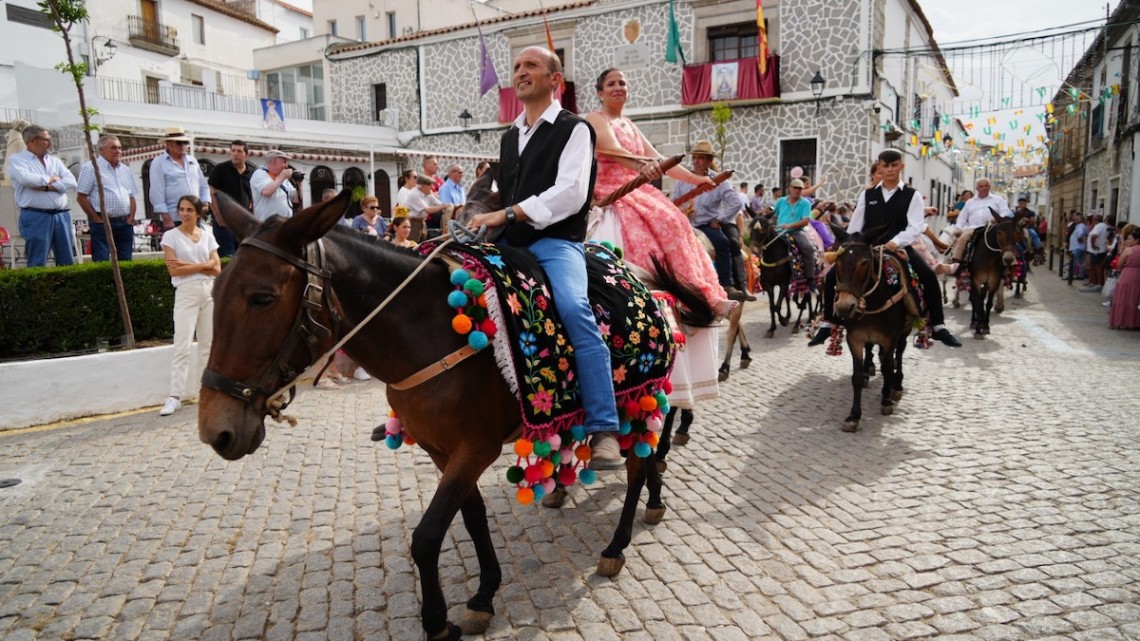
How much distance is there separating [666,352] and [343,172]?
24228mm

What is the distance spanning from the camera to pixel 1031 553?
4.06 metres

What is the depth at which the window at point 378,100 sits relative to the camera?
3106 centimetres

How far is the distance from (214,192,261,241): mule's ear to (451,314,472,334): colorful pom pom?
2.80 ft

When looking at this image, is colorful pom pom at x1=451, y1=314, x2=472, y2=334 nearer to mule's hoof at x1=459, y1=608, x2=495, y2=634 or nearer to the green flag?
mule's hoof at x1=459, y1=608, x2=495, y2=634

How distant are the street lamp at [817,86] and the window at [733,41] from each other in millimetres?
2498

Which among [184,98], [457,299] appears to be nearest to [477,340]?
[457,299]

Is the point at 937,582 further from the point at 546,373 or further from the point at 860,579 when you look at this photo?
the point at 546,373

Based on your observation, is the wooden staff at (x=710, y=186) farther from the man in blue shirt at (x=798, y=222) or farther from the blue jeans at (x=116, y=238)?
the blue jeans at (x=116, y=238)

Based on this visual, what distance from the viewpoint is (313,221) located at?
2574 millimetres

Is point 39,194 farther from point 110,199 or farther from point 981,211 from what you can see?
point 981,211

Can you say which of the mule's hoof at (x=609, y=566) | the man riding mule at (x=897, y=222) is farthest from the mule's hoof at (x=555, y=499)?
the man riding mule at (x=897, y=222)

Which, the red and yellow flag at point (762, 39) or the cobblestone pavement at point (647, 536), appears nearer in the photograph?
the cobblestone pavement at point (647, 536)

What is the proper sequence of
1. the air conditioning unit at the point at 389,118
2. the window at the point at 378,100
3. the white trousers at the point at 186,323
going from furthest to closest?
the window at the point at 378,100, the air conditioning unit at the point at 389,118, the white trousers at the point at 186,323

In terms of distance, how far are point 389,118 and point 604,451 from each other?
2988 cm
